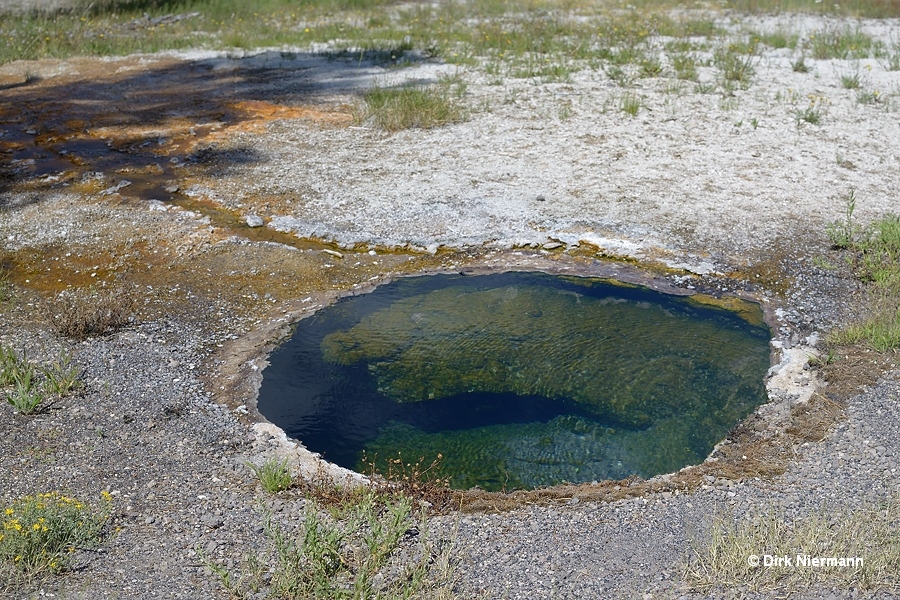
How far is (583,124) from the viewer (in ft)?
31.3

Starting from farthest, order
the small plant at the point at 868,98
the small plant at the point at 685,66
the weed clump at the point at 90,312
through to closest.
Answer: the small plant at the point at 685,66, the small plant at the point at 868,98, the weed clump at the point at 90,312

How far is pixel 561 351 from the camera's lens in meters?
5.95

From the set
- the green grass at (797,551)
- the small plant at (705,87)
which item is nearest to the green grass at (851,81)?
the small plant at (705,87)

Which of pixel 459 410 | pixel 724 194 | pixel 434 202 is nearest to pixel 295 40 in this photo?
pixel 434 202

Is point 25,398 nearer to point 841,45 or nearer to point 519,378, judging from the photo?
point 519,378

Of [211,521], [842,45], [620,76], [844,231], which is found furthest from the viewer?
[842,45]

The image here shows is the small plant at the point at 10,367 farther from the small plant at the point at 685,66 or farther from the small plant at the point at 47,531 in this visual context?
the small plant at the point at 685,66

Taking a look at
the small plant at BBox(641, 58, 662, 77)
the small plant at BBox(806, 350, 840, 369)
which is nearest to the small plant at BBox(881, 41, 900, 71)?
the small plant at BBox(641, 58, 662, 77)

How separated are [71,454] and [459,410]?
7.34 ft

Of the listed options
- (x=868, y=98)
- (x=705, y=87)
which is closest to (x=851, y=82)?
(x=868, y=98)

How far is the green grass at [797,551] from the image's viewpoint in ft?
11.8

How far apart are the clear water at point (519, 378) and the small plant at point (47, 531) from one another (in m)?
1.30

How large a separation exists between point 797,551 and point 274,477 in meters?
2.44

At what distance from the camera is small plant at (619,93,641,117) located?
9727mm
